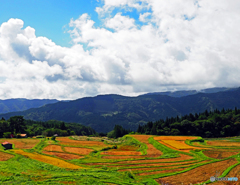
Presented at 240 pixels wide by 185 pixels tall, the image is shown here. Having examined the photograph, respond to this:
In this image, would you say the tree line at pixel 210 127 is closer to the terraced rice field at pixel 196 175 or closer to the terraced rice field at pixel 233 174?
the terraced rice field at pixel 196 175

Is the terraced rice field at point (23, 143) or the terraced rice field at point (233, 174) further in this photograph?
the terraced rice field at point (23, 143)

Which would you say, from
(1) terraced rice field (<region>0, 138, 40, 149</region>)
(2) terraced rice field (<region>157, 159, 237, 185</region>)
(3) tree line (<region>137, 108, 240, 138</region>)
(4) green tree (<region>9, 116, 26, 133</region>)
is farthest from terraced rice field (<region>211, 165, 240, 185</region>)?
(4) green tree (<region>9, 116, 26, 133</region>)

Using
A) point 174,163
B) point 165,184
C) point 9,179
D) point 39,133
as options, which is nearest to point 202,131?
point 174,163

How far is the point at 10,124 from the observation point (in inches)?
5271

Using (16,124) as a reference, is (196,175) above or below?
below

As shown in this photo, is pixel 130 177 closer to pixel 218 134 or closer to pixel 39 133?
pixel 218 134

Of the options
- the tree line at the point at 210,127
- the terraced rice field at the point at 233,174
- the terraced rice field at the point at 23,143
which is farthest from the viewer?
the tree line at the point at 210,127

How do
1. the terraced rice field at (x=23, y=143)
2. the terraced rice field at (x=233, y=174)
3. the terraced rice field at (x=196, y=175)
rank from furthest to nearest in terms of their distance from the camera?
1. the terraced rice field at (x=23, y=143)
2. the terraced rice field at (x=196, y=175)
3. the terraced rice field at (x=233, y=174)

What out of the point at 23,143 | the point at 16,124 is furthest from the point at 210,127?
the point at 16,124

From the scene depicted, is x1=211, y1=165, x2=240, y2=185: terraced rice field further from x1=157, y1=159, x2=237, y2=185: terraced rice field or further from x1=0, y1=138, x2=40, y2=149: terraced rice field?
x1=0, y1=138, x2=40, y2=149: terraced rice field

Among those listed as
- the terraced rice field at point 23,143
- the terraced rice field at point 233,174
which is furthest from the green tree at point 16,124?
the terraced rice field at point 233,174

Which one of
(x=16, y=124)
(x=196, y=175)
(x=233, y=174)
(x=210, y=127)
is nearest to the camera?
(x=233, y=174)

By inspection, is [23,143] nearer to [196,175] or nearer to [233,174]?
[196,175]

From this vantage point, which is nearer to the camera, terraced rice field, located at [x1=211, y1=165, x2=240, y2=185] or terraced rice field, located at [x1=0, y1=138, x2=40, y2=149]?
terraced rice field, located at [x1=211, y1=165, x2=240, y2=185]
